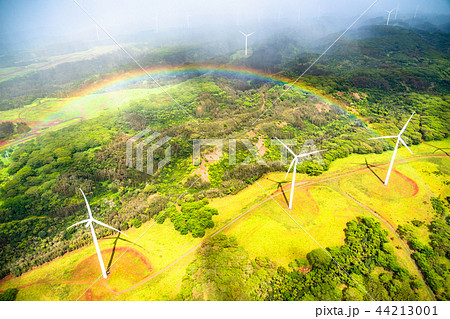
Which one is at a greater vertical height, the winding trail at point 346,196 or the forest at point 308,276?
the forest at point 308,276

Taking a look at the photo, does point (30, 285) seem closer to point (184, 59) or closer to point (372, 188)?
point (372, 188)

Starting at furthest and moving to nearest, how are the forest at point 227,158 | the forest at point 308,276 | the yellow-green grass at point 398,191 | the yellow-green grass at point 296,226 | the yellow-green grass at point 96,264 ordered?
the yellow-green grass at point 398,191, the yellow-green grass at point 296,226, the forest at point 227,158, the yellow-green grass at point 96,264, the forest at point 308,276

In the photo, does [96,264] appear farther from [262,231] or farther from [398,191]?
[398,191]

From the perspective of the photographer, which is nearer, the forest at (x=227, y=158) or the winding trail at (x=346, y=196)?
the forest at (x=227, y=158)

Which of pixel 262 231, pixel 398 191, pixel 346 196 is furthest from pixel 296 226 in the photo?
pixel 398 191

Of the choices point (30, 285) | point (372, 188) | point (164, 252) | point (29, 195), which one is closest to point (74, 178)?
point (29, 195)

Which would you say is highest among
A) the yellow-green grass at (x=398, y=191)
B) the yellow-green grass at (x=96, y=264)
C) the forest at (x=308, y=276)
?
the forest at (x=308, y=276)

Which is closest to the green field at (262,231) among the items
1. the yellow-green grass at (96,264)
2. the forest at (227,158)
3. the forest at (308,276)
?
the yellow-green grass at (96,264)

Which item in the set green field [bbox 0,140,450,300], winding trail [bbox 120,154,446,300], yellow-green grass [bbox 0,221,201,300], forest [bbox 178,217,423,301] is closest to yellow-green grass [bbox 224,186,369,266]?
green field [bbox 0,140,450,300]

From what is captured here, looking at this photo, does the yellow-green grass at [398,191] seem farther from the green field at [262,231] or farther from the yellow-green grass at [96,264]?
the yellow-green grass at [96,264]

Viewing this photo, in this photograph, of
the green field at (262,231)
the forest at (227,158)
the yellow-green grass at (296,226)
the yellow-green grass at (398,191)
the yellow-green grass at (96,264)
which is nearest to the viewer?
the yellow-green grass at (96,264)
